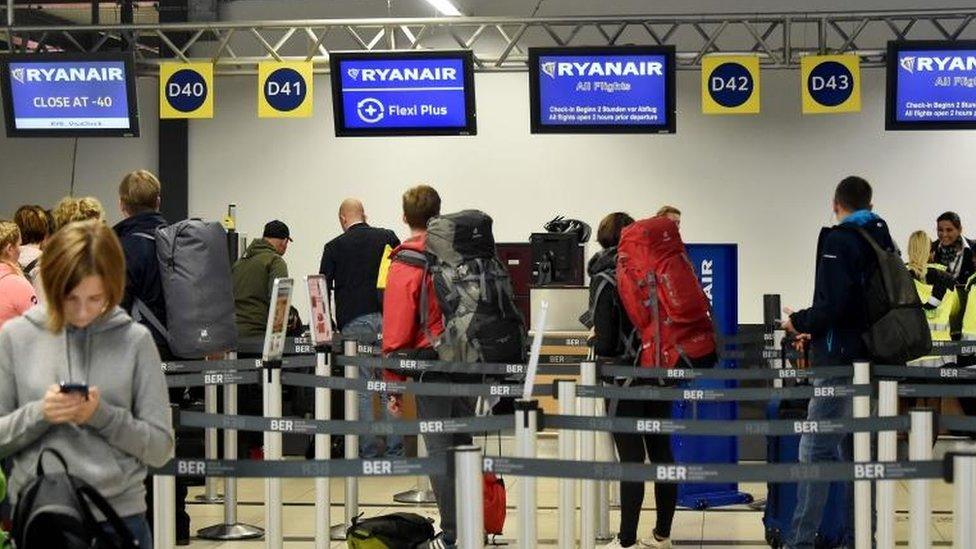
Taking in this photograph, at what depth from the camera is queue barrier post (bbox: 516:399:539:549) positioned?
202 inches

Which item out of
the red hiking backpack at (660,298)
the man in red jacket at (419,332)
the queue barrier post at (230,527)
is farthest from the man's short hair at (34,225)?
the red hiking backpack at (660,298)

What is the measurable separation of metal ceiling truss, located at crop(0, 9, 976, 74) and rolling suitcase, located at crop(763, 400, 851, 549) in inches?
244

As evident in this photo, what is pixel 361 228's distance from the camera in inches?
420

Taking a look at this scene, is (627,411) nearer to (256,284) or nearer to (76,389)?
(76,389)

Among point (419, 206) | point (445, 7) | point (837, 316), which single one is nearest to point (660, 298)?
point (837, 316)

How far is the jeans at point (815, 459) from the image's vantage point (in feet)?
23.3

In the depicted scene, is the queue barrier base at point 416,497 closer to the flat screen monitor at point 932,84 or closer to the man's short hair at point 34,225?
the man's short hair at point 34,225

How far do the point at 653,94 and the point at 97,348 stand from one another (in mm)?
9974

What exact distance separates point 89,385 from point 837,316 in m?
4.13

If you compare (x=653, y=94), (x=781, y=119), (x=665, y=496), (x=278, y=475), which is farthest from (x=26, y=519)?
(x=781, y=119)

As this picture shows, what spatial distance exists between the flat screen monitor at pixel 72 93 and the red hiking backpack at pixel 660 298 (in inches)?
288

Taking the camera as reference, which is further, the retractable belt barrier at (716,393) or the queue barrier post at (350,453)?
the queue barrier post at (350,453)

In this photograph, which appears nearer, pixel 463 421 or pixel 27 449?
pixel 27 449

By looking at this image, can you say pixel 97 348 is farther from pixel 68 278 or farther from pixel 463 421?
pixel 463 421
